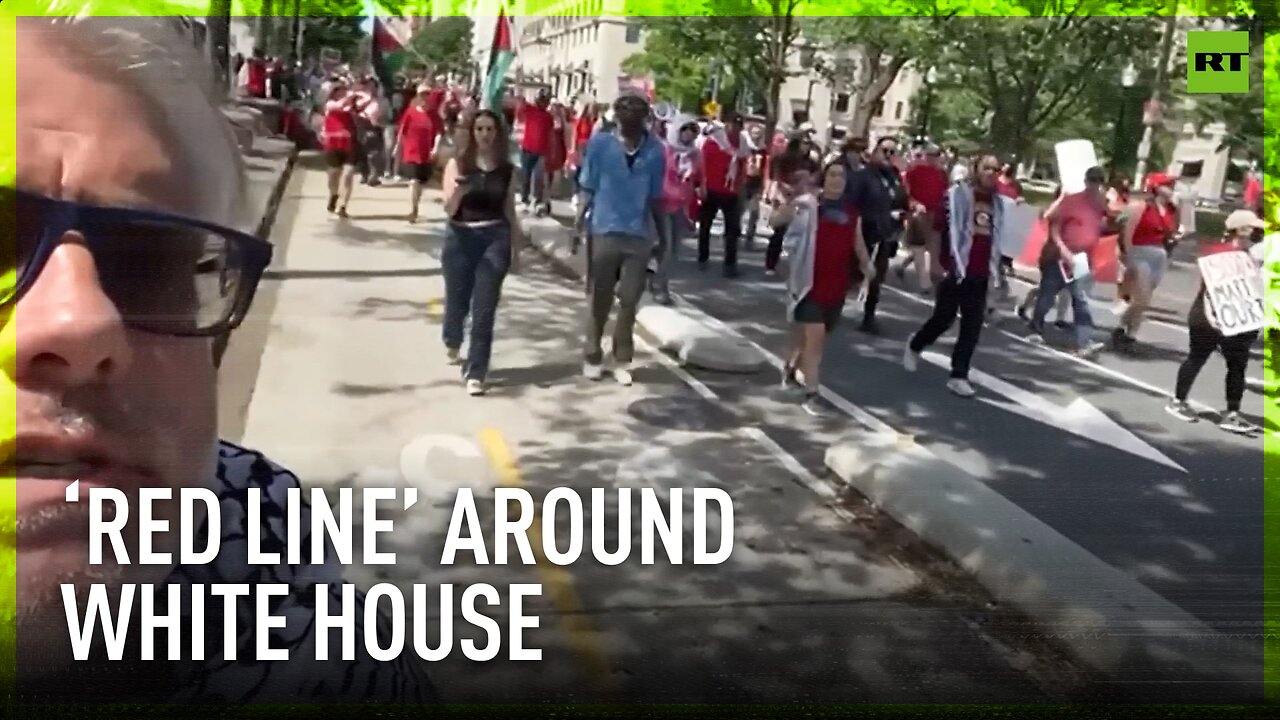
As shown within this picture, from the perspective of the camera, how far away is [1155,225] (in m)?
3.71

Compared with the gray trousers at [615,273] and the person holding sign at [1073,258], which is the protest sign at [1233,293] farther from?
the gray trousers at [615,273]

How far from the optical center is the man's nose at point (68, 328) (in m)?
0.85

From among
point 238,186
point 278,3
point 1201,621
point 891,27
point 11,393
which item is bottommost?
point 1201,621

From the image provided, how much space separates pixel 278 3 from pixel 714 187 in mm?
4882

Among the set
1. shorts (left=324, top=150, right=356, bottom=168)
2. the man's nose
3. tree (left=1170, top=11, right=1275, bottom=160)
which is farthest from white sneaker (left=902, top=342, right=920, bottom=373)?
the man's nose

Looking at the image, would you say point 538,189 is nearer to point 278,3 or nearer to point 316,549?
point 278,3

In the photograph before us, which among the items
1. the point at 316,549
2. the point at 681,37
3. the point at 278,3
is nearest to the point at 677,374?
the point at 681,37

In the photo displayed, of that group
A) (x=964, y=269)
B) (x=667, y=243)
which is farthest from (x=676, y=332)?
(x=964, y=269)

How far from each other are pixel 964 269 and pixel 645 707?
332 cm

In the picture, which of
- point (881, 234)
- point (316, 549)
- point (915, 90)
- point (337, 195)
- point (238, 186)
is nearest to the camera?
point (238, 186)

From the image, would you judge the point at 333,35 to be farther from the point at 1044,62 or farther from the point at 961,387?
the point at 961,387

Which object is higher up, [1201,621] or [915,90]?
[915,90]

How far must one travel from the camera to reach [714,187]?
7043 millimetres

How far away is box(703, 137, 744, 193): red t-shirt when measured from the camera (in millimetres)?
5488
